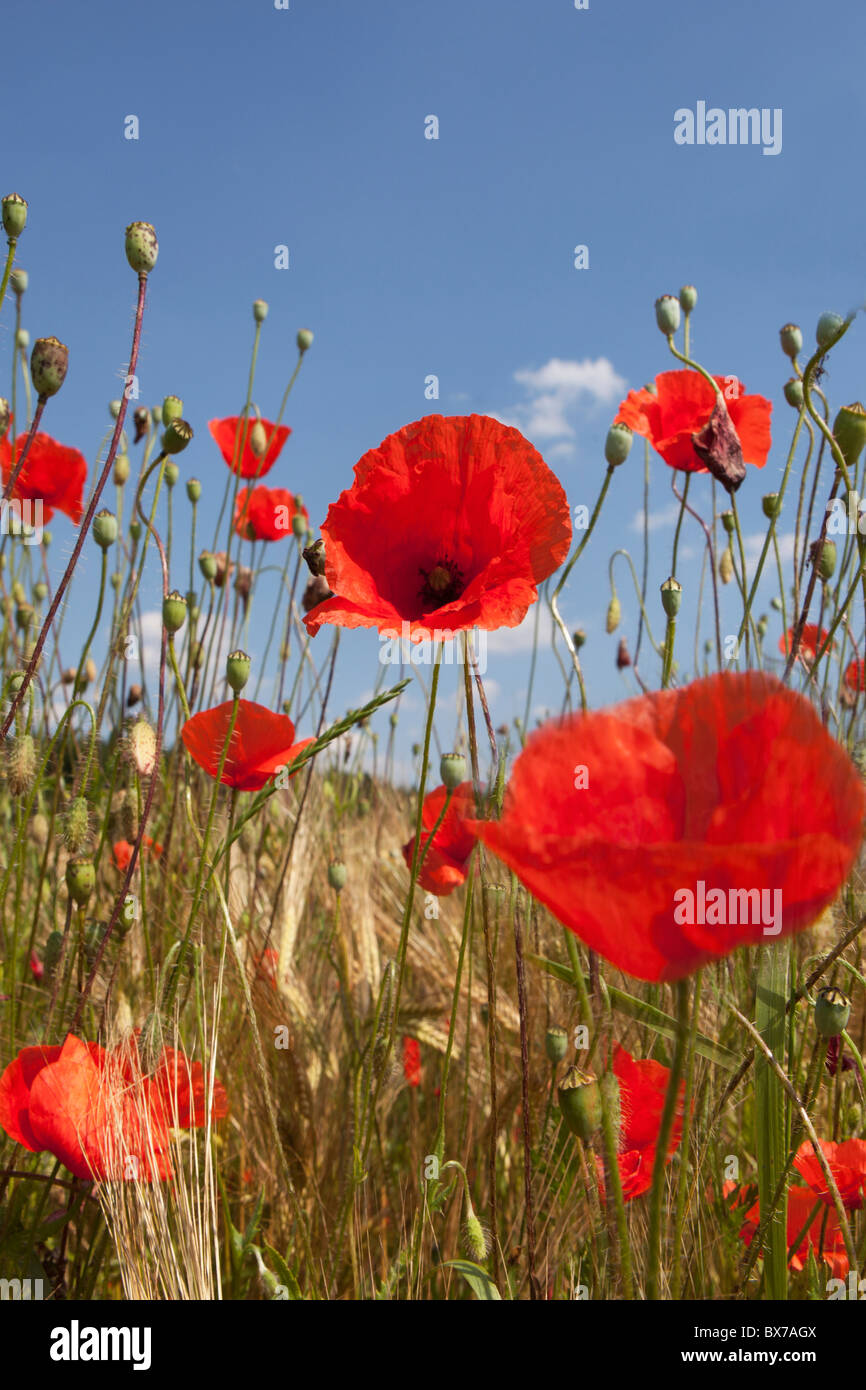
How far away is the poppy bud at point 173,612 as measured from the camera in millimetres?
1296

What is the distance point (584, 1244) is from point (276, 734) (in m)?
0.70

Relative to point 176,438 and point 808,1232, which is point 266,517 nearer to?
point 176,438

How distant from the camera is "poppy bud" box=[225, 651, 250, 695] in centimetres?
112

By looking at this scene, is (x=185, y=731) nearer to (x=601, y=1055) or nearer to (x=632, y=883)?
(x=601, y=1055)

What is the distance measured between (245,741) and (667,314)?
90 cm

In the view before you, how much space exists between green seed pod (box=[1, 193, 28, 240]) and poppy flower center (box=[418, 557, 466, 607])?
25.1 inches

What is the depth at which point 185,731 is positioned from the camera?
1.22m

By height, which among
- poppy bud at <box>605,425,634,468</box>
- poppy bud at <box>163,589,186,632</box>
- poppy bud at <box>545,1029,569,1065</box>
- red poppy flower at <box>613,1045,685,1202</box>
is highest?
poppy bud at <box>605,425,634,468</box>

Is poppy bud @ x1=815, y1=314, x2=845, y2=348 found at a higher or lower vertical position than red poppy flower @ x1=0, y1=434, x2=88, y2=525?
lower

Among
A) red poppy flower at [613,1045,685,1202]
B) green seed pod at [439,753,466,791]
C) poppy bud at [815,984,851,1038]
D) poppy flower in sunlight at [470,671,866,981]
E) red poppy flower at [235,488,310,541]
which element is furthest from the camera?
red poppy flower at [235,488,310,541]

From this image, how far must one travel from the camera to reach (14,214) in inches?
45.1

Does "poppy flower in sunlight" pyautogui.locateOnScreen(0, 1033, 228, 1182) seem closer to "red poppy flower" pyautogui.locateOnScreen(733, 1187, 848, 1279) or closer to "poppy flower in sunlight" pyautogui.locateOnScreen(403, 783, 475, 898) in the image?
"poppy flower in sunlight" pyautogui.locateOnScreen(403, 783, 475, 898)

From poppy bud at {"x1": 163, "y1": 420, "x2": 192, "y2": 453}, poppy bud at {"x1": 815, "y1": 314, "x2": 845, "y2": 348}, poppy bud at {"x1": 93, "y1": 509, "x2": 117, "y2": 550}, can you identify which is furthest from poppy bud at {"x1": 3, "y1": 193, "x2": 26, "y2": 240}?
poppy bud at {"x1": 815, "y1": 314, "x2": 845, "y2": 348}
